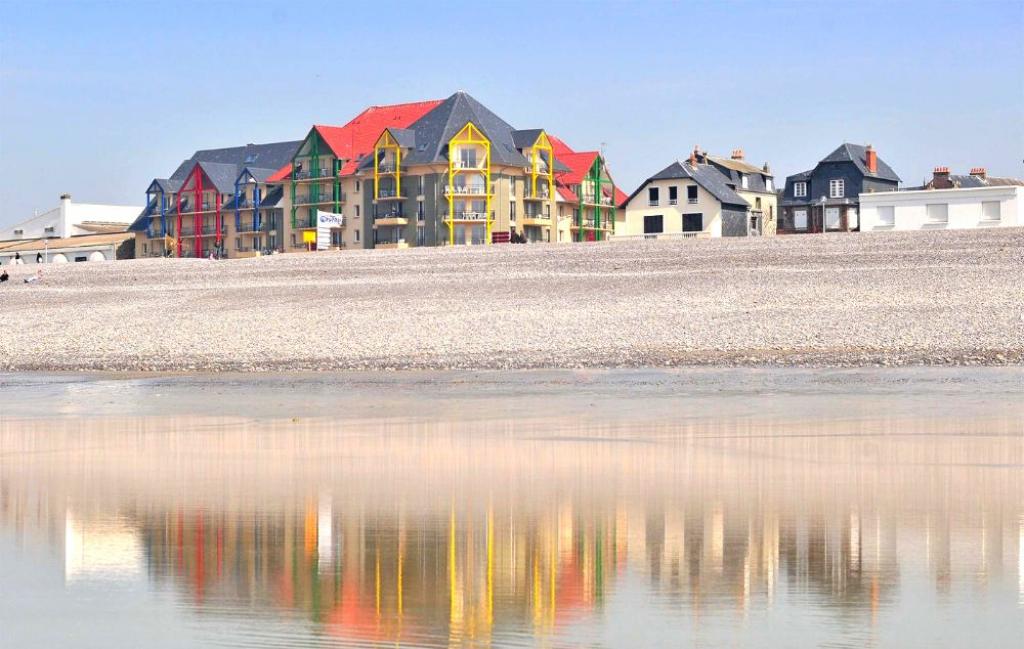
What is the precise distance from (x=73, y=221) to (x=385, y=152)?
45610mm

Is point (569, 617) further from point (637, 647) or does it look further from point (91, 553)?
point (91, 553)

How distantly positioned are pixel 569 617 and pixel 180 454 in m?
8.49

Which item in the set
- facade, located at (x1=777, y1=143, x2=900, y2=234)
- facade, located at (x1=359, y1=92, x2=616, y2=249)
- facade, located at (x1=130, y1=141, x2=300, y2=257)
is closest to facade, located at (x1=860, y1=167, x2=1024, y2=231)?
facade, located at (x1=777, y1=143, x2=900, y2=234)

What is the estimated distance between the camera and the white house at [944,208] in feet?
238

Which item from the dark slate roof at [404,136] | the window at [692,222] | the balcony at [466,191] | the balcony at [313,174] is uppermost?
the dark slate roof at [404,136]

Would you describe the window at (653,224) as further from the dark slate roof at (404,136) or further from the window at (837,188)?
the dark slate roof at (404,136)

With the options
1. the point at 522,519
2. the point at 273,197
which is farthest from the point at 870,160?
the point at 522,519

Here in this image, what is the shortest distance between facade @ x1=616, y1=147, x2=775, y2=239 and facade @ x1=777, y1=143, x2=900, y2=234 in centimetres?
338

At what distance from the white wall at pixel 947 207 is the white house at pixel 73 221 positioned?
69764 mm

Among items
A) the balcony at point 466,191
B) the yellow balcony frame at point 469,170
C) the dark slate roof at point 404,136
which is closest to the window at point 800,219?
the yellow balcony frame at point 469,170

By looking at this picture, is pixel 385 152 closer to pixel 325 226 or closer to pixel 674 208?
pixel 325 226

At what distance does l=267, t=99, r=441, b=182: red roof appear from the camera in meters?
91.4

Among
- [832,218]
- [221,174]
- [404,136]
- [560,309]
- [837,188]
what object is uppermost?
[404,136]

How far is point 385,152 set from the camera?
292ft
